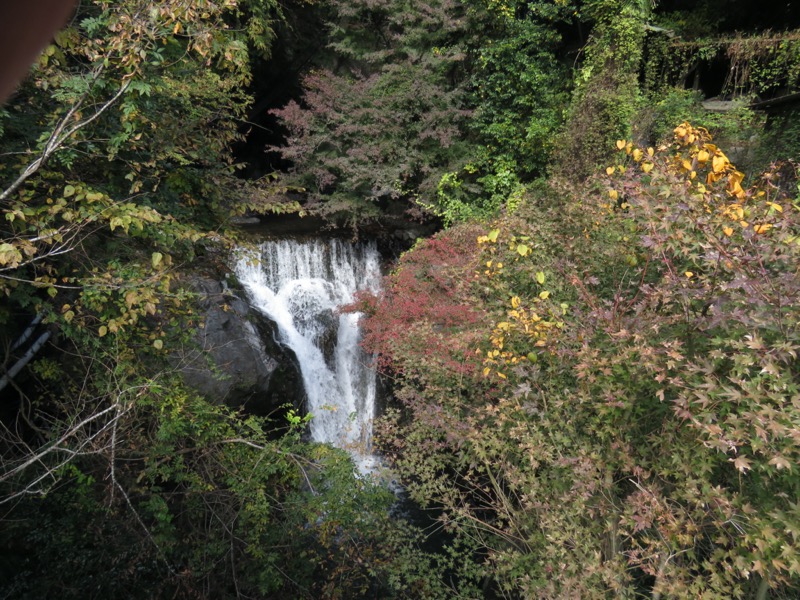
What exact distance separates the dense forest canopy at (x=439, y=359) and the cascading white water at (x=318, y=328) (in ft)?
2.34

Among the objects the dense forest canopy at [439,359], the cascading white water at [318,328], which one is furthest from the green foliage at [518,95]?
the cascading white water at [318,328]

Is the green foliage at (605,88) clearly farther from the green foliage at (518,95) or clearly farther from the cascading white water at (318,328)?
the cascading white water at (318,328)

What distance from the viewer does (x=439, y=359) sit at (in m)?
5.68

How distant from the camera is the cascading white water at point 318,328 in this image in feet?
30.4

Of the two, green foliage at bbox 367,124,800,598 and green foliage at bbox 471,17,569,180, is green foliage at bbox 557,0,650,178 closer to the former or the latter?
green foliage at bbox 471,17,569,180

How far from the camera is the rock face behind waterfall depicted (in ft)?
21.8

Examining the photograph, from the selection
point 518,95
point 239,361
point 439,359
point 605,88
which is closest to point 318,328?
point 239,361

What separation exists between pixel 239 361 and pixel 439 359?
3.36 m

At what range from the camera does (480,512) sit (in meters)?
7.10

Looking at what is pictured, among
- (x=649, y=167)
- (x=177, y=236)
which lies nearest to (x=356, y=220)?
(x=177, y=236)

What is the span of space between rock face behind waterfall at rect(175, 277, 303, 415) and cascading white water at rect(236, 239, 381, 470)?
91 cm

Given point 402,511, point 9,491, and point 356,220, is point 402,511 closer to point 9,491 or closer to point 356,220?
point 9,491

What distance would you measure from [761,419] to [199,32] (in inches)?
173

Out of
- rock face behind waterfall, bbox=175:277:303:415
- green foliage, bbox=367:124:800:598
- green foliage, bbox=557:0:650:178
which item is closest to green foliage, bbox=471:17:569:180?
green foliage, bbox=557:0:650:178
